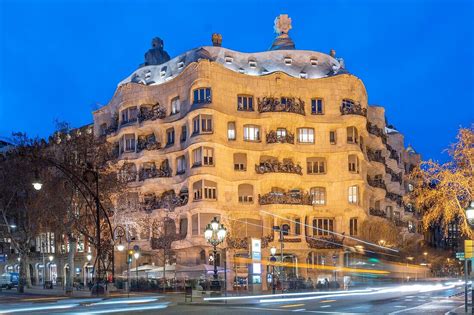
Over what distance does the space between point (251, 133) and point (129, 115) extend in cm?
1512

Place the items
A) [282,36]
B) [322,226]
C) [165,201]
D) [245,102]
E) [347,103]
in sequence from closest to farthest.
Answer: [165,201] < [245,102] < [322,226] < [347,103] < [282,36]

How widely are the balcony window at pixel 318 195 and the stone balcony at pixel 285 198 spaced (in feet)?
8.56

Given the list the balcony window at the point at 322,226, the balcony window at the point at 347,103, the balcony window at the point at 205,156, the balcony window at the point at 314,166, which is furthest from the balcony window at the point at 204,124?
the balcony window at the point at 322,226

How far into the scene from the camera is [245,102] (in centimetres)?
6650

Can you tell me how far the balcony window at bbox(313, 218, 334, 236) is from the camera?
219 feet

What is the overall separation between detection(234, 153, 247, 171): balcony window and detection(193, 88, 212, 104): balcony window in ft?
21.2

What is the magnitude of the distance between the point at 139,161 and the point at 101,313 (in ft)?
150

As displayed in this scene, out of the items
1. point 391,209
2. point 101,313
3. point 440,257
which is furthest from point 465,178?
point 440,257

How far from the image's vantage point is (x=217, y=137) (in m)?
63.1

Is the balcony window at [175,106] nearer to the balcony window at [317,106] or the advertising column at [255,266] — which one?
the balcony window at [317,106]

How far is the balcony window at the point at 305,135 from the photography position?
67750 mm

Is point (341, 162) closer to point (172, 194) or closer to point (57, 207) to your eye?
point (172, 194)

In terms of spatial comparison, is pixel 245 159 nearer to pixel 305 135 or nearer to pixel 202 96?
pixel 305 135

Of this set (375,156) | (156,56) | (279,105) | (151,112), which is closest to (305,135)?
(279,105)
